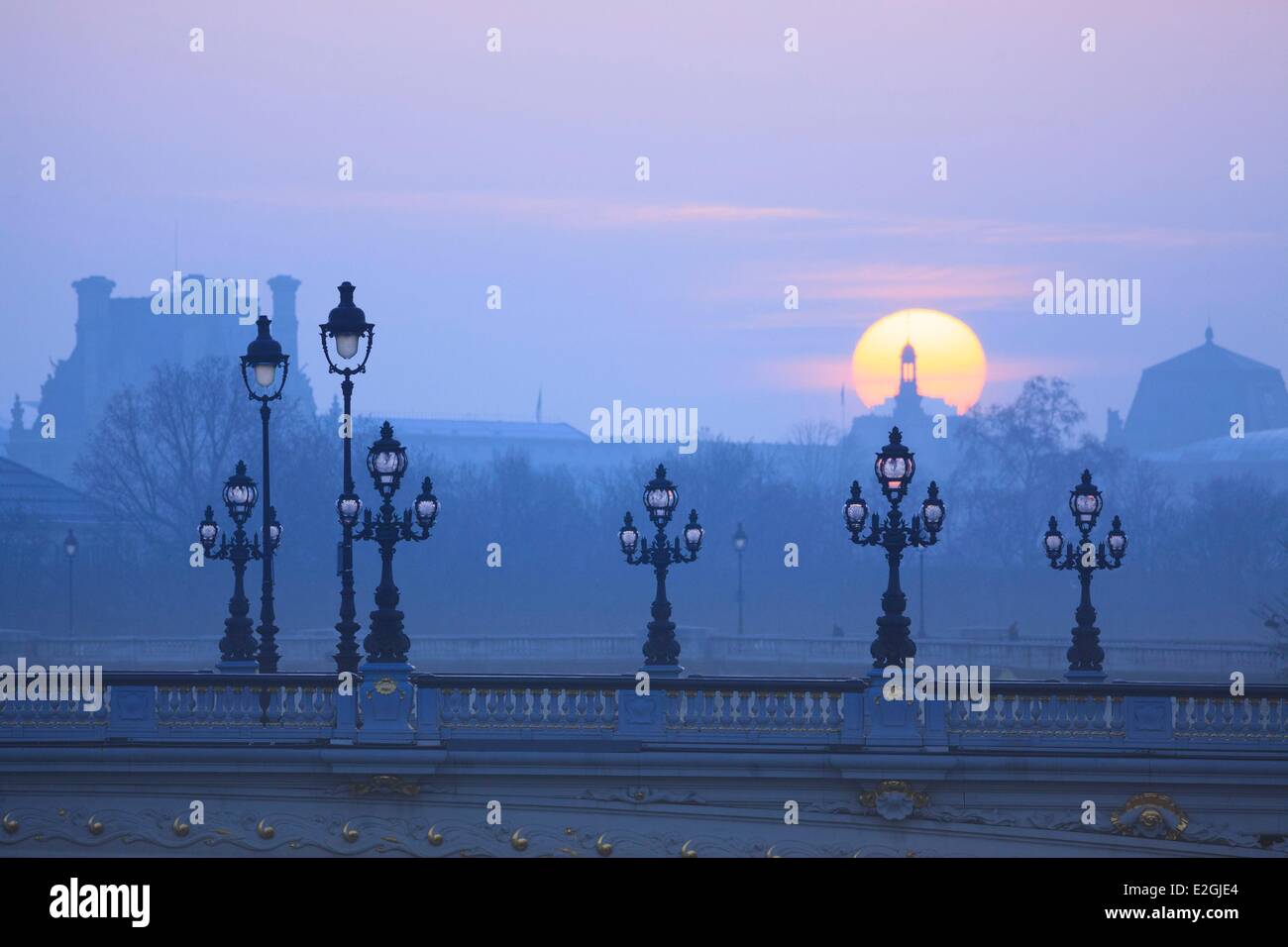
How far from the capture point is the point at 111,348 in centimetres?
17550

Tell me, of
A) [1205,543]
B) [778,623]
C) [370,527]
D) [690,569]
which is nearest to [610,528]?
[690,569]

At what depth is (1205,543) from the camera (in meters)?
107

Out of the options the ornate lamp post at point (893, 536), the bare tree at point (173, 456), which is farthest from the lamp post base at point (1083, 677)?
the bare tree at point (173, 456)

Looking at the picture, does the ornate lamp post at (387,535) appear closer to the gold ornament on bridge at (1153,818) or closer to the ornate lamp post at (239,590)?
the ornate lamp post at (239,590)

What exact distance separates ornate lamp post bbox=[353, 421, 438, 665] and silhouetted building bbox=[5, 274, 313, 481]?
14278 centimetres

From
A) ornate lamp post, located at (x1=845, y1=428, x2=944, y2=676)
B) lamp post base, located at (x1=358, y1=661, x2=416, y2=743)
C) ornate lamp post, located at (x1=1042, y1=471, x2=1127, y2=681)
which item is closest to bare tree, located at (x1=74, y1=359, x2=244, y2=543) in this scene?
ornate lamp post, located at (x1=1042, y1=471, x2=1127, y2=681)

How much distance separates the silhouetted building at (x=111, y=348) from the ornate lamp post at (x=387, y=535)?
143 meters

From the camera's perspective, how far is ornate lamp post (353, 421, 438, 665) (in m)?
26.9

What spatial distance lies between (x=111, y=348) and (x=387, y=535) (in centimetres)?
15295

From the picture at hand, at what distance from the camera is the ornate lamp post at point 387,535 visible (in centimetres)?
2688

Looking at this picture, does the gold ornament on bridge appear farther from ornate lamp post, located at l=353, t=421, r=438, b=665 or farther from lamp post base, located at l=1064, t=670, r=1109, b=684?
lamp post base, located at l=1064, t=670, r=1109, b=684

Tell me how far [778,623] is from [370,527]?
212 feet
